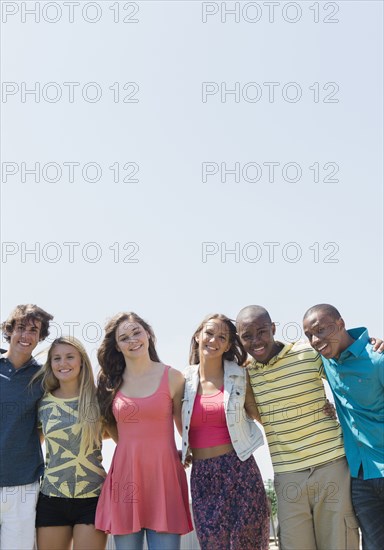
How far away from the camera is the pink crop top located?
582 centimetres

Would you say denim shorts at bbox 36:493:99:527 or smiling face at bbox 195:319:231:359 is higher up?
smiling face at bbox 195:319:231:359

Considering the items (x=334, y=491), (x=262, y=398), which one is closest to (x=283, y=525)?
(x=334, y=491)

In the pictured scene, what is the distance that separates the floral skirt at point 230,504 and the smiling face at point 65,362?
1.44 meters

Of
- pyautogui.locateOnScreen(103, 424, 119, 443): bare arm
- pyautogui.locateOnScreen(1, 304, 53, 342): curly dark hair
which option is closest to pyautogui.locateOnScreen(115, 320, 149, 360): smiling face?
pyautogui.locateOnScreen(103, 424, 119, 443): bare arm

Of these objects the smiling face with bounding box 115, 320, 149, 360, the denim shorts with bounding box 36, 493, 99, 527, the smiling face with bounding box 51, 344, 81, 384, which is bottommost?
the denim shorts with bounding box 36, 493, 99, 527

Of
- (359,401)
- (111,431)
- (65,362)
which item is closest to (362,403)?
(359,401)

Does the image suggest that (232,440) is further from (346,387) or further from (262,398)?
(346,387)

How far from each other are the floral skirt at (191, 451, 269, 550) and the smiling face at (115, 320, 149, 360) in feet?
3.72

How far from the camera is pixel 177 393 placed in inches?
239

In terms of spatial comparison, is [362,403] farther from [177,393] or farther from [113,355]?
[113,355]

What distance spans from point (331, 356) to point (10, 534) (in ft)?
10.2

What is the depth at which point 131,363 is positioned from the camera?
20.5 ft

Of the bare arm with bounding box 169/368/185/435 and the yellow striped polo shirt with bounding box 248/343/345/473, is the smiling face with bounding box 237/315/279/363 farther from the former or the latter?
the bare arm with bounding box 169/368/185/435

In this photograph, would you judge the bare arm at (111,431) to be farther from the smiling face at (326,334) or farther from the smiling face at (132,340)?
the smiling face at (326,334)
